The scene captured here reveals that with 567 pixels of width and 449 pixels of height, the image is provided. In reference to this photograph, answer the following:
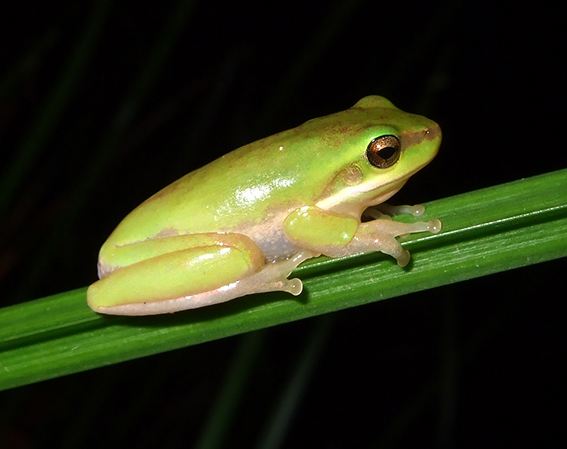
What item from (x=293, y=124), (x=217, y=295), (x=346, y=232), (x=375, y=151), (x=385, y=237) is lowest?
(x=217, y=295)

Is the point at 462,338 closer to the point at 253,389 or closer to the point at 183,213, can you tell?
the point at 253,389

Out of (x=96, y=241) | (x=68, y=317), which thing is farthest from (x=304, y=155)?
(x=96, y=241)

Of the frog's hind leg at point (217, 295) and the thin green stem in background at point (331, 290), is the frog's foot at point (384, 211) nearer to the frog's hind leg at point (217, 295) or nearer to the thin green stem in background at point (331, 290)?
the thin green stem in background at point (331, 290)

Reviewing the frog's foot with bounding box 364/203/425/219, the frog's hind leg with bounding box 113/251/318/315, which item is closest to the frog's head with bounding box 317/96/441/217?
the frog's foot with bounding box 364/203/425/219

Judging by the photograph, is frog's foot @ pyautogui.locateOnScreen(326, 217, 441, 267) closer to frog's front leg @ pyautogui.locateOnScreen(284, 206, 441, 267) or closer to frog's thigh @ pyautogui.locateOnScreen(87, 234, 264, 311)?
frog's front leg @ pyautogui.locateOnScreen(284, 206, 441, 267)

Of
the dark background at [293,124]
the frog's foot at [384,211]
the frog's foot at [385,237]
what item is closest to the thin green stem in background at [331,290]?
the frog's foot at [385,237]

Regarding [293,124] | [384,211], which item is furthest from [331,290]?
[293,124]

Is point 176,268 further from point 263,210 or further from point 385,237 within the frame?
point 385,237
